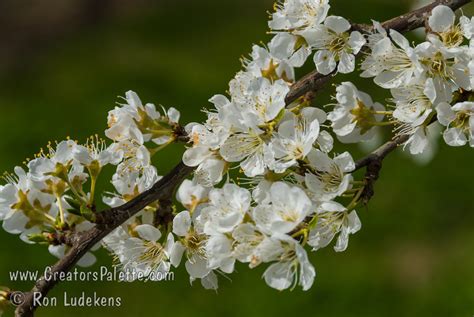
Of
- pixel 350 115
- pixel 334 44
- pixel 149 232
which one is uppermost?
pixel 334 44

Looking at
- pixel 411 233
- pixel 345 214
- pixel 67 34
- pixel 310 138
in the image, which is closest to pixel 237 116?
pixel 310 138

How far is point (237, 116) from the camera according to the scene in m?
1.22

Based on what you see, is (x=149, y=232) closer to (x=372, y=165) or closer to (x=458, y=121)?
(x=372, y=165)

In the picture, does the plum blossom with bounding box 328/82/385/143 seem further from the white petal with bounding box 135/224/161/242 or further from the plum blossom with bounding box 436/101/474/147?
the white petal with bounding box 135/224/161/242

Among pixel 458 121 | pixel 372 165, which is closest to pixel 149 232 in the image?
pixel 372 165

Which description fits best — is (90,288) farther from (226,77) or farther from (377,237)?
(226,77)

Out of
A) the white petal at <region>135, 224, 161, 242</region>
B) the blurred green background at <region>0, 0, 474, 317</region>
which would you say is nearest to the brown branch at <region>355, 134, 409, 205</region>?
the white petal at <region>135, 224, 161, 242</region>

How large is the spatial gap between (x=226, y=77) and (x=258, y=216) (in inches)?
147

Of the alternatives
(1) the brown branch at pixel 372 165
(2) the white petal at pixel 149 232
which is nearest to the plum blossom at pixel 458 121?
(1) the brown branch at pixel 372 165

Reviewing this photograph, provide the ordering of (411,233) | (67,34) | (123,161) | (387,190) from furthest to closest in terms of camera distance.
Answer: (67,34), (387,190), (411,233), (123,161)

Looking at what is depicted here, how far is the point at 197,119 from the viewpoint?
434 centimetres

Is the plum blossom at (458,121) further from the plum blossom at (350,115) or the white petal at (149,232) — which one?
the white petal at (149,232)

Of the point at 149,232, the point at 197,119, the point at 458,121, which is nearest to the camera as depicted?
the point at 458,121

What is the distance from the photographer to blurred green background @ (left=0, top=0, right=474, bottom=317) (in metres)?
3.20
